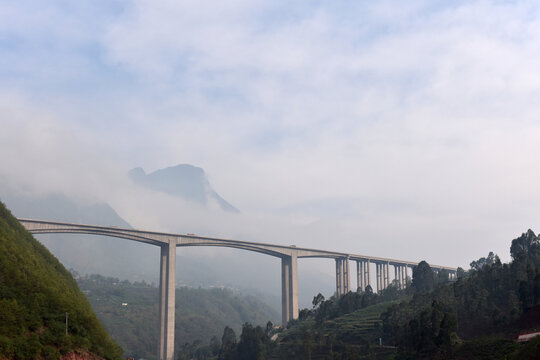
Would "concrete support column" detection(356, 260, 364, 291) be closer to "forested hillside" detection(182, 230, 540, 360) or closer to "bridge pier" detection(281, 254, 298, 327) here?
"forested hillside" detection(182, 230, 540, 360)

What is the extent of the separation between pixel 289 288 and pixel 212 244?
2058cm

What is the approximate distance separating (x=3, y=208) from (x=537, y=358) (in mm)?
44438

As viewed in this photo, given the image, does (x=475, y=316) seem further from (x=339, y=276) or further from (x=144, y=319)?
(x=144, y=319)

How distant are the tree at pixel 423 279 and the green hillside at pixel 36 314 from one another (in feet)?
229

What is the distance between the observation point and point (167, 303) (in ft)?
259

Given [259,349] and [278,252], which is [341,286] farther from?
[259,349]

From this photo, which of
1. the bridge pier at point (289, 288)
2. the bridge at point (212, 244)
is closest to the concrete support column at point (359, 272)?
the bridge at point (212, 244)

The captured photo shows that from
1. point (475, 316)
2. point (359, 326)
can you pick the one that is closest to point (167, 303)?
point (359, 326)

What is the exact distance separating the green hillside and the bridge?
28.2 metres

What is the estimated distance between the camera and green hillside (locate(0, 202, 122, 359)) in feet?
98.3

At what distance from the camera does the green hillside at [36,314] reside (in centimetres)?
2997

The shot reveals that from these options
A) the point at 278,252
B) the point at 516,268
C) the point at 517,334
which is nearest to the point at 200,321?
the point at 278,252

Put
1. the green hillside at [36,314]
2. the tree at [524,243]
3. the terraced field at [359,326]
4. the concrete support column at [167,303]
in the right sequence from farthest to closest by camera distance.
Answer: the tree at [524,243] < the concrete support column at [167,303] < the terraced field at [359,326] < the green hillside at [36,314]

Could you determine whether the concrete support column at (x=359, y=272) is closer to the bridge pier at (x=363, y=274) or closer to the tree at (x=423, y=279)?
the bridge pier at (x=363, y=274)
